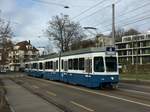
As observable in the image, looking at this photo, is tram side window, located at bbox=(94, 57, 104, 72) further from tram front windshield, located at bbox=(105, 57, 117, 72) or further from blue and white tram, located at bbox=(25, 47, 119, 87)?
tram front windshield, located at bbox=(105, 57, 117, 72)

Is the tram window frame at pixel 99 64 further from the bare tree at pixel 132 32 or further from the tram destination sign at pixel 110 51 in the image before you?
the bare tree at pixel 132 32

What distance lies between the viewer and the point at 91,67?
3052 centimetres

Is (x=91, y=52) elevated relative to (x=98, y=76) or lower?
elevated

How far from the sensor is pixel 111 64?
30281 millimetres

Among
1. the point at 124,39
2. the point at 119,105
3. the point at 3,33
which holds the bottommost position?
the point at 119,105

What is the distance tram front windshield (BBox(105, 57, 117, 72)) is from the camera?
30.1 meters

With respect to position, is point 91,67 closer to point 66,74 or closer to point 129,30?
point 66,74

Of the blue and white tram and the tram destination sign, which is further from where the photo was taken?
the tram destination sign

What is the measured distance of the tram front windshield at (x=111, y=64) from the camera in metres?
30.1

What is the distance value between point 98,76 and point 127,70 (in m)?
58.3

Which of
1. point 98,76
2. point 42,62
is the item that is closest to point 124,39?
point 42,62

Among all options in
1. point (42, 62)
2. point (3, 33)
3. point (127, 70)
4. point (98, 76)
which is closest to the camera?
point (98, 76)

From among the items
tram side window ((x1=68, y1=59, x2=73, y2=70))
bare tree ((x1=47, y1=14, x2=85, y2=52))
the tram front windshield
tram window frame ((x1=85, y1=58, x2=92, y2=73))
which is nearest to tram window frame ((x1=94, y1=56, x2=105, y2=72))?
the tram front windshield

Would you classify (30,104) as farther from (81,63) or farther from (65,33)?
(65,33)
